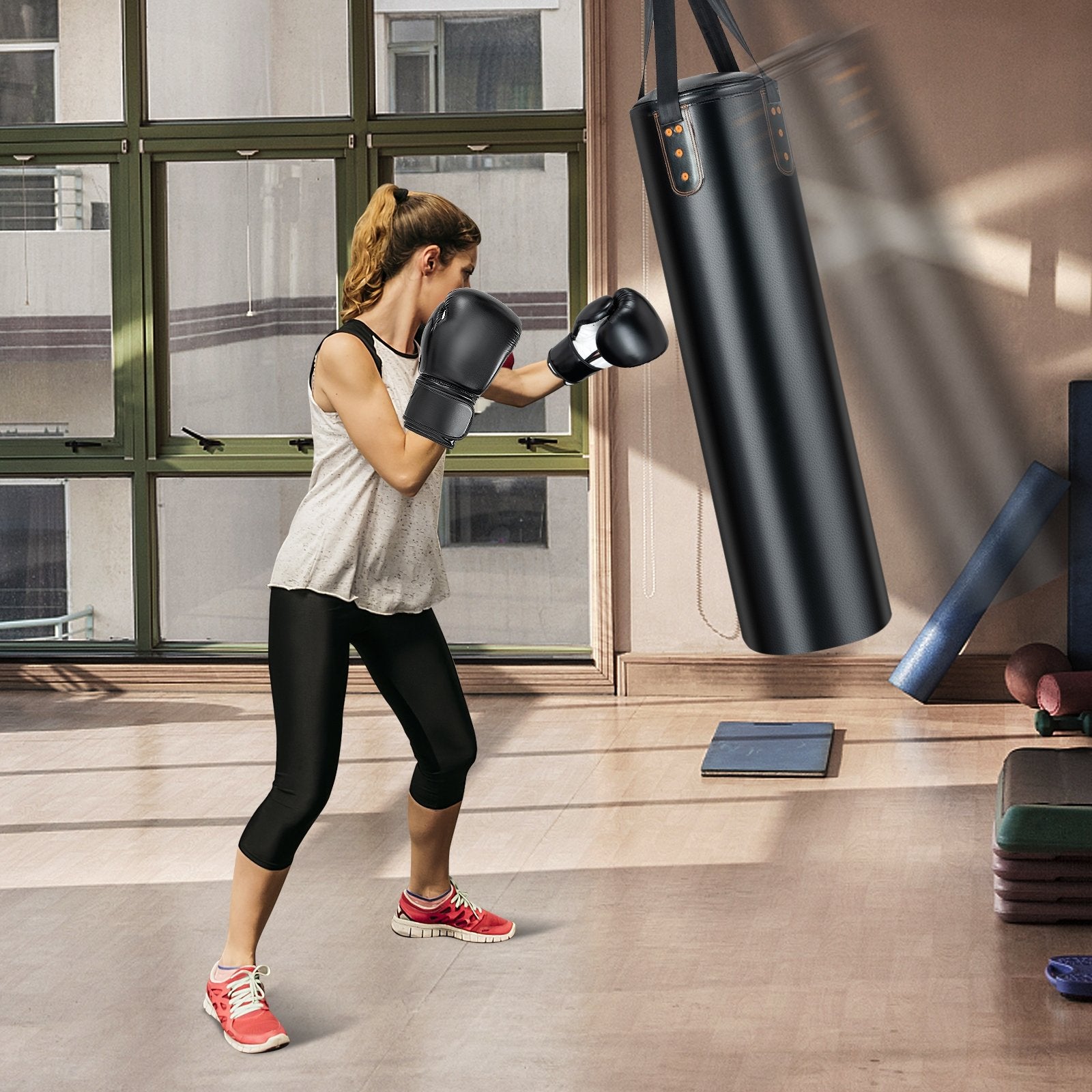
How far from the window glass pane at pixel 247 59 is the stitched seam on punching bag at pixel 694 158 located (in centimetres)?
484

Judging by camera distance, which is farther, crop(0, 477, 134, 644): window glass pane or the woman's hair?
crop(0, 477, 134, 644): window glass pane

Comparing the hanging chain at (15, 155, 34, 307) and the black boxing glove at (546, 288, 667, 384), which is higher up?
the hanging chain at (15, 155, 34, 307)

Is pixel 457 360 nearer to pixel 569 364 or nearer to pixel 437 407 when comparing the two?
pixel 437 407

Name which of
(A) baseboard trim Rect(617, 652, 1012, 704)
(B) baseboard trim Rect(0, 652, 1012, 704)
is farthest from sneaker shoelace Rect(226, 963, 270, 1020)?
(A) baseboard trim Rect(617, 652, 1012, 704)

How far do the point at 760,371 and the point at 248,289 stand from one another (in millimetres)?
4986

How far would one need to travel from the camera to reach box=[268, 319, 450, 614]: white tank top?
240cm

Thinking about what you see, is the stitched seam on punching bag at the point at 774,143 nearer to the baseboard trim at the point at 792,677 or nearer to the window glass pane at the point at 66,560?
the baseboard trim at the point at 792,677

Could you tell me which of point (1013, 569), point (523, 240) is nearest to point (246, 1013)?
point (1013, 569)

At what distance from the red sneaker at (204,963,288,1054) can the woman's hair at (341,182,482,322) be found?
109cm

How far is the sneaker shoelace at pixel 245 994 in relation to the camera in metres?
2.43

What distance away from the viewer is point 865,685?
17.1 feet

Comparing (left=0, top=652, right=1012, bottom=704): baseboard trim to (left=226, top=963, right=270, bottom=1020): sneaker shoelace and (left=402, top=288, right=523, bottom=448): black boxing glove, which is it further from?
(left=402, top=288, right=523, bottom=448): black boxing glove

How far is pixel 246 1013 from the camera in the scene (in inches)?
95.3

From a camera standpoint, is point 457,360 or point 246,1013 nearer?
point 457,360
